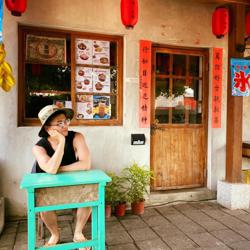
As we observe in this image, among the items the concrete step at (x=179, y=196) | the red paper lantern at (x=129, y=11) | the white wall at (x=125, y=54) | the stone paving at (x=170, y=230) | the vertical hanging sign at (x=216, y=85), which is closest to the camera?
the stone paving at (x=170, y=230)

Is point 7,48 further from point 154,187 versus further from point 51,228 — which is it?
point 154,187

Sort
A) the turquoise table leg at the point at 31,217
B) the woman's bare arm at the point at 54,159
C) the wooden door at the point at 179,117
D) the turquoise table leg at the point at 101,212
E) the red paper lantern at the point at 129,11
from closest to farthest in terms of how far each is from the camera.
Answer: the turquoise table leg at the point at 31,217
the turquoise table leg at the point at 101,212
the woman's bare arm at the point at 54,159
the red paper lantern at the point at 129,11
the wooden door at the point at 179,117

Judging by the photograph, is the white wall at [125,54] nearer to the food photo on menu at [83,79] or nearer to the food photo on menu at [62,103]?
the food photo on menu at [62,103]

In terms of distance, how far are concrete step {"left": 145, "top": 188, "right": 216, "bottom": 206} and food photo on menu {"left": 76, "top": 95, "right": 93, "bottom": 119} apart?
5.80 ft

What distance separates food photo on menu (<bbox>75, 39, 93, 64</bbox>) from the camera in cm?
432

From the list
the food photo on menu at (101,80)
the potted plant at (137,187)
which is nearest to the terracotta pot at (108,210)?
the potted plant at (137,187)

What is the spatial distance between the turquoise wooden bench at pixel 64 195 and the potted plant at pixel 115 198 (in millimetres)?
1310

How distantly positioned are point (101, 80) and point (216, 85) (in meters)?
2.14

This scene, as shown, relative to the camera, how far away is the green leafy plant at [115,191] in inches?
161

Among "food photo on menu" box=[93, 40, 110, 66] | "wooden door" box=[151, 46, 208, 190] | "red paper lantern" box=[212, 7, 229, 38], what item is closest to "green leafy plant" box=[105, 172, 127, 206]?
"wooden door" box=[151, 46, 208, 190]

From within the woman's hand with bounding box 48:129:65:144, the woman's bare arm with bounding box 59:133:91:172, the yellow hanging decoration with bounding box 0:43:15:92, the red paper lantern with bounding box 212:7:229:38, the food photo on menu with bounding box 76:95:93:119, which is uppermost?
the red paper lantern with bounding box 212:7:229:38

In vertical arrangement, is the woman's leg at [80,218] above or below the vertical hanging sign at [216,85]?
below

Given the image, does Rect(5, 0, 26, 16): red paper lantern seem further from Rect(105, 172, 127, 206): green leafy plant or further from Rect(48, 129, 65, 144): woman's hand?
Rect(105, 172, 127, 206): green leafy plant

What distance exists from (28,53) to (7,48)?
304 millimetres
